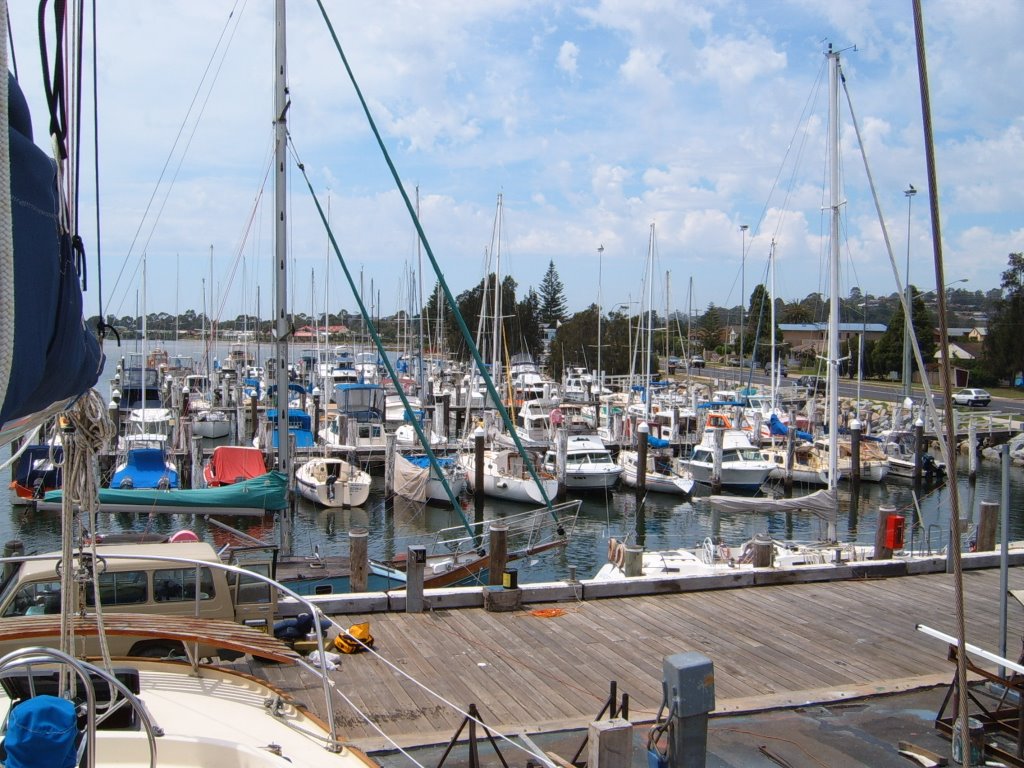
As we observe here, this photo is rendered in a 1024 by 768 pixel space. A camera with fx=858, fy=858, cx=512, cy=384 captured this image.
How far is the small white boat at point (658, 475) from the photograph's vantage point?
124ft

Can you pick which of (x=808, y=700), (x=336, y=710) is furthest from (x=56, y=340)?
(x=808, y=700)

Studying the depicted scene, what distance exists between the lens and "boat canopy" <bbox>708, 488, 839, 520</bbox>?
76.1 ft

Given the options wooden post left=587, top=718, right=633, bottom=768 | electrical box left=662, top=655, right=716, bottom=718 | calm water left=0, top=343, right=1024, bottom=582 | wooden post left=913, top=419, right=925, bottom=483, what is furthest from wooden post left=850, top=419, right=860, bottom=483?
wooden post left=587, top=718, right=633, bottom=768

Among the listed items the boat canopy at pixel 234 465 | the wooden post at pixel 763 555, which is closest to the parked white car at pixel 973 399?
the boat canopy at pixel 234 465

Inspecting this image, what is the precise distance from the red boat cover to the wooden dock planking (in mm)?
21190

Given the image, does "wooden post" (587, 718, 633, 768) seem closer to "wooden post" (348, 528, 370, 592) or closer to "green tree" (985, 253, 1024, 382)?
"wooden post" (348, 528, 370, 592)

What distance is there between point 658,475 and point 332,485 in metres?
14.5

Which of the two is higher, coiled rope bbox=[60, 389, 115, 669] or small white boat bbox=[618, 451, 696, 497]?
coiled rope bbox=[60, 389, 115, 669]

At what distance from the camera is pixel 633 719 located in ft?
30.6

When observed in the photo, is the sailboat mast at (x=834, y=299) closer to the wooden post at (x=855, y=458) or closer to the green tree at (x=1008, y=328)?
the wooden post at (x=855, y=458)

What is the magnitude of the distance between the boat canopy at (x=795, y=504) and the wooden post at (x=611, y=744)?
1742cm

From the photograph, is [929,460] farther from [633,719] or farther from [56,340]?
[56,340]

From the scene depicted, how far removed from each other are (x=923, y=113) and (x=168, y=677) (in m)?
6.44

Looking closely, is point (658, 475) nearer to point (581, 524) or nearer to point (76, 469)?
point (581, 524)
